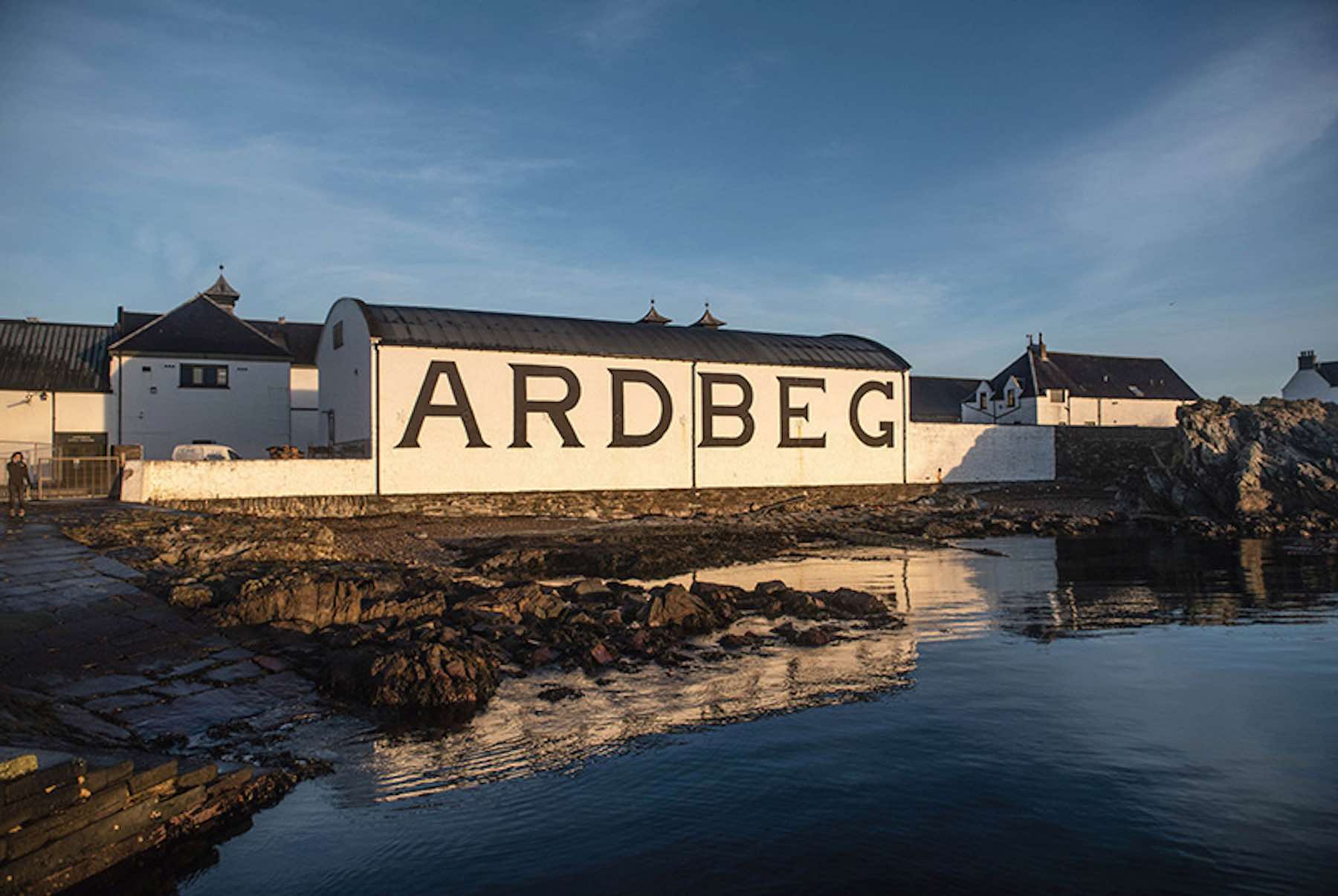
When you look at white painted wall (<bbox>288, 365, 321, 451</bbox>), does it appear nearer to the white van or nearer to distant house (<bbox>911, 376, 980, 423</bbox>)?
the white van

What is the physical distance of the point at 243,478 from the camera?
29000 millimetres

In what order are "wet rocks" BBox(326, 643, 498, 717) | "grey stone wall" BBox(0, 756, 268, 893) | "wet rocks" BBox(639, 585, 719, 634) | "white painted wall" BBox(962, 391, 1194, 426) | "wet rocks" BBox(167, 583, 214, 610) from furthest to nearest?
"white painted wall" BBox(962, 391, 1194, 426) < "wet rocks" BBox(639, 585, 719, 634) < "wet rocks" BBox(167, 583, 214, 610) < "wet rocks" BBox(326, 643, 498, 717) < "grey stone wall" BBox(0, 756, 268, 893)

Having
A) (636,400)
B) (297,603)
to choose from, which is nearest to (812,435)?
(636,400)

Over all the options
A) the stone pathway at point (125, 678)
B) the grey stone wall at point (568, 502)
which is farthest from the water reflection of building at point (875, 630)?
the grey stone wall at point (568, 502)

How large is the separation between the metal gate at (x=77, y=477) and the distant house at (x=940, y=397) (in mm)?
62199

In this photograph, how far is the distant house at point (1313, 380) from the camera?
77.9m

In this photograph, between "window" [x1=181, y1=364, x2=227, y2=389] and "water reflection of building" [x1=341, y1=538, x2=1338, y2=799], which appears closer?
"water reflection of building" [x1=341, y1=538, x2=1338, y2=799]

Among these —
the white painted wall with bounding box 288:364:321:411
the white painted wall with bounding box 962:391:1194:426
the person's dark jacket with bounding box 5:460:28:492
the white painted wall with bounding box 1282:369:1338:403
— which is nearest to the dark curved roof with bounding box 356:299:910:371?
the person's dark jacket with bounding box 5:460:28:492

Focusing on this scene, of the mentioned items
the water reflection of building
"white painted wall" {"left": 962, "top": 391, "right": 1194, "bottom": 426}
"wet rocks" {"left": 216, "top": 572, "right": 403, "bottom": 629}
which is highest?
"white painted wall" {"left": 962, "top": 391, "right": 1194, "bottom": 426}

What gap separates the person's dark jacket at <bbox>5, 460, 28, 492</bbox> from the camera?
22719 mm

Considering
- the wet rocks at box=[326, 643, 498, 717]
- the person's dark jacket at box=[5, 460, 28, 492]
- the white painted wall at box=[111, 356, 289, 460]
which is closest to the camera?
the wet rocks at box=[326, 643, 498, 717]

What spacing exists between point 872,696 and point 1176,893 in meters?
5.01

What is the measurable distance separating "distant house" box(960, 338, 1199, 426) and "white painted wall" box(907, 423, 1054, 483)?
21914 millimetres

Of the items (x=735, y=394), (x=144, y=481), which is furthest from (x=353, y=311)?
(x=735, y=394)
